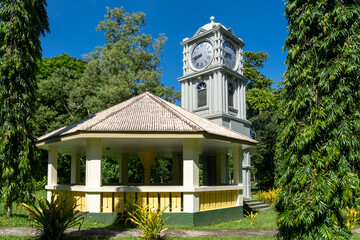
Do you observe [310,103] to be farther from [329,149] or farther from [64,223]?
[64,223]

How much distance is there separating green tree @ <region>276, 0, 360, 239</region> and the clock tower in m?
14.8

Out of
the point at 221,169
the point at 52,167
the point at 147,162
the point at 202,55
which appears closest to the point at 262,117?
the point at 202,55

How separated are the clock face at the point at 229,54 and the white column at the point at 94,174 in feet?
52.8

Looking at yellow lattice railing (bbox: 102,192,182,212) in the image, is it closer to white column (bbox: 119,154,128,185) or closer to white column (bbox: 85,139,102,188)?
white column (bbox: 85,139,102,188)

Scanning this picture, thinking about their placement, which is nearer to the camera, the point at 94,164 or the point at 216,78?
the point at 94,164

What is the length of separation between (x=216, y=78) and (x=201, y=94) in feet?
7.09

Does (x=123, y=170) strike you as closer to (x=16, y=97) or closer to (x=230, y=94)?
(x=16, y=97)

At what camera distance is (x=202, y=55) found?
82.3 feet

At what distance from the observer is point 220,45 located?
936 inches

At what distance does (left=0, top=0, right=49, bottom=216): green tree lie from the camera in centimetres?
1050

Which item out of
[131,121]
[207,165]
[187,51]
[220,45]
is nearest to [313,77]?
[131,121]

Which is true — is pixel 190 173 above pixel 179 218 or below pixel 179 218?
above

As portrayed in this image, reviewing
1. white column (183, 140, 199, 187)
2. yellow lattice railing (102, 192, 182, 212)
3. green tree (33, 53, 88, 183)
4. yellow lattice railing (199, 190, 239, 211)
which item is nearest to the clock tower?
yellow lattice railing (199, 190, 239, 211)

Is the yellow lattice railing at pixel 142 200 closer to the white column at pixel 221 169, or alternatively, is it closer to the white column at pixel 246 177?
the white column at pixel 221 169
